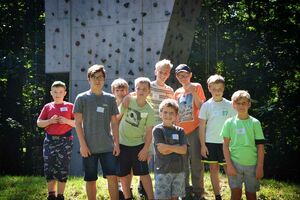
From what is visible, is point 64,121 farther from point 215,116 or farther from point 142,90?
point 215,116

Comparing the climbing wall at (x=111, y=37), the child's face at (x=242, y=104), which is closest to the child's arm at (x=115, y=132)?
the child's face at (x=242, y=104)

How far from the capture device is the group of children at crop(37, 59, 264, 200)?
434 centimetres

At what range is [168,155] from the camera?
436cm

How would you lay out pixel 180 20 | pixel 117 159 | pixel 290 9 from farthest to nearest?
pixel 290 9, pixel 180 20, pixel 117 159

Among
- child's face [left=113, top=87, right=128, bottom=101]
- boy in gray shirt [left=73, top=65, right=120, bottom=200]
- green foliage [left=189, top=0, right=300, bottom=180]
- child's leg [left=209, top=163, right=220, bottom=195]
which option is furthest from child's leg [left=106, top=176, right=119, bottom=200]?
green foliage [left=189, top=0, right=300, bottom=180]

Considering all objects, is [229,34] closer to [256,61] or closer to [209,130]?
[256,61]

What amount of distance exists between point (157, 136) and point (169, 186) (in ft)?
1.71

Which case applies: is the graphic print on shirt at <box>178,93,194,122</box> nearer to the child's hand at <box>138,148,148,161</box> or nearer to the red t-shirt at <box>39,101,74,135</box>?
the child's hand at <box>138,148,148,161</box>

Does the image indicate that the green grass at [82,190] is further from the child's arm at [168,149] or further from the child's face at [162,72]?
the child's face at [162,72]

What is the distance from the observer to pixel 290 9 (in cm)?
1070

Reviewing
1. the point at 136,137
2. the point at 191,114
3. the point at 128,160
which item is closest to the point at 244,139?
the point at 191,114

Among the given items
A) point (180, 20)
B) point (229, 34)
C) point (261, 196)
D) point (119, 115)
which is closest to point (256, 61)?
point (229, 34)

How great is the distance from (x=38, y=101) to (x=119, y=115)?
8.90 meters

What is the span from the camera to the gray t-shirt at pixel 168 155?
4336mm
